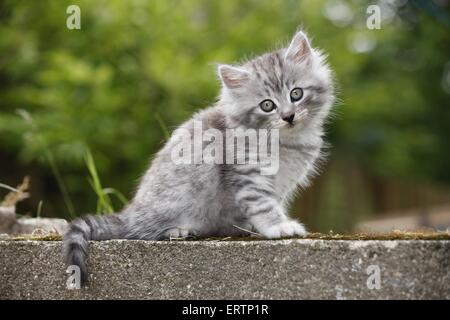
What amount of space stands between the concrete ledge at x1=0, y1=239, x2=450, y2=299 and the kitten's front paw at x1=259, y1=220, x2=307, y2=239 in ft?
0.76

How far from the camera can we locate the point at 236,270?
9.10 ft

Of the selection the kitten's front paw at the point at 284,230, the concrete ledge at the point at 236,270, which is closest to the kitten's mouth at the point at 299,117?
the kitten's front paw at the point at 284,230

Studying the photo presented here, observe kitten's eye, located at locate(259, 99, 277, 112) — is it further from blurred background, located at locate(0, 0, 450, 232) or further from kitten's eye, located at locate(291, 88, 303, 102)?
blurred background, located at locate(0, 0, 450, 232)

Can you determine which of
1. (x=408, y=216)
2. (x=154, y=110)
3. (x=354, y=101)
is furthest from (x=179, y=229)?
(x=408, y=216)

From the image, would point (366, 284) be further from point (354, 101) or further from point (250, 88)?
point (354, 101)

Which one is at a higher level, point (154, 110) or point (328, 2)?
point (328, 2)

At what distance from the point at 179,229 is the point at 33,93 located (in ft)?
13.8

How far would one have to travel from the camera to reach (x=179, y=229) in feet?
10.5

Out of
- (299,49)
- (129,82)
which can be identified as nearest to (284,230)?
(299,49)

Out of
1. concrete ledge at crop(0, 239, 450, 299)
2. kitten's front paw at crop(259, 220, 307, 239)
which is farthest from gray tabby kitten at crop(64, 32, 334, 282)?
concrete ledge at crop(0, 239, 450, 299)

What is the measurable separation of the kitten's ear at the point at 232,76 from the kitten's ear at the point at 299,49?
0.24 m

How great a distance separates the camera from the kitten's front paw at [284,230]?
117 inches

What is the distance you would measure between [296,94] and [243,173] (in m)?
0.48

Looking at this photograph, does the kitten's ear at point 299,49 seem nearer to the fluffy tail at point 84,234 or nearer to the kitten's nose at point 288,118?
the kitten's nose at point 288,118
